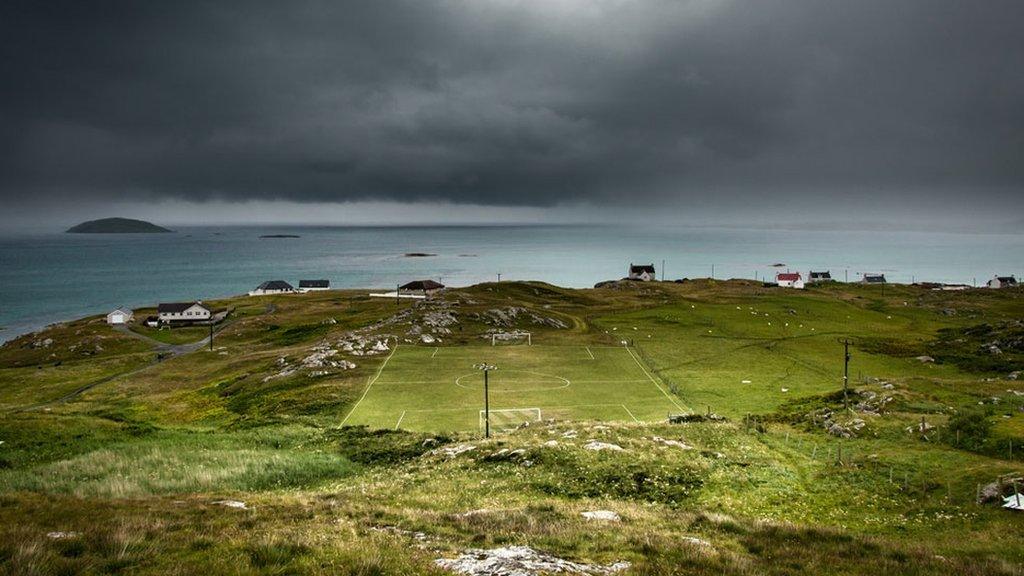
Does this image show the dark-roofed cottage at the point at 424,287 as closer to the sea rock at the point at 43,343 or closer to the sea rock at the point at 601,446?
the sea rock at the point at 43,343

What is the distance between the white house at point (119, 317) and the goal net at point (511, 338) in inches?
4200

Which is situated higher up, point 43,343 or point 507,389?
point 507,389

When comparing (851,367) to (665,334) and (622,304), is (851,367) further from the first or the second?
(622,304)

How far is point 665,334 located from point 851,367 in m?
30.8

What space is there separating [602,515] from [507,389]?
41333 mm

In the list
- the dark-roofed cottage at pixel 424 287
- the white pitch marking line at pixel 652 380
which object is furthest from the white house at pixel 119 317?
the white pitch marking line at pixel 652 380

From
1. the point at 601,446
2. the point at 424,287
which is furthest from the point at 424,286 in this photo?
the point at 601,446

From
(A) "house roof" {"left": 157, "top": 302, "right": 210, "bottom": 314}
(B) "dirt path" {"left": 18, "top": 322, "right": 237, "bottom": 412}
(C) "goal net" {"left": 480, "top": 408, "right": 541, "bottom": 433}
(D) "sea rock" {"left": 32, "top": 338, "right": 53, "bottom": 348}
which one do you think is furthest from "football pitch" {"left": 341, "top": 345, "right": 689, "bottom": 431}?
(D) "sea rock" {"left": 32, "top": 338, "right": 53, "bottom": 348}

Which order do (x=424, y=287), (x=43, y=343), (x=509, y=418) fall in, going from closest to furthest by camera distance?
(x=509, y=418) < (x=43, y=343) < (x=424, y=287)

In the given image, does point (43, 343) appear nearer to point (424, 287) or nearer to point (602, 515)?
point (424, 287)

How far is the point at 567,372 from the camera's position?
71500 millimetres

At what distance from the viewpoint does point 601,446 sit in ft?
112

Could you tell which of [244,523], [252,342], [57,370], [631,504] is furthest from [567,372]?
[57,370]

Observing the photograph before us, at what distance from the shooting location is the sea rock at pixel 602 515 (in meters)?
21.0
